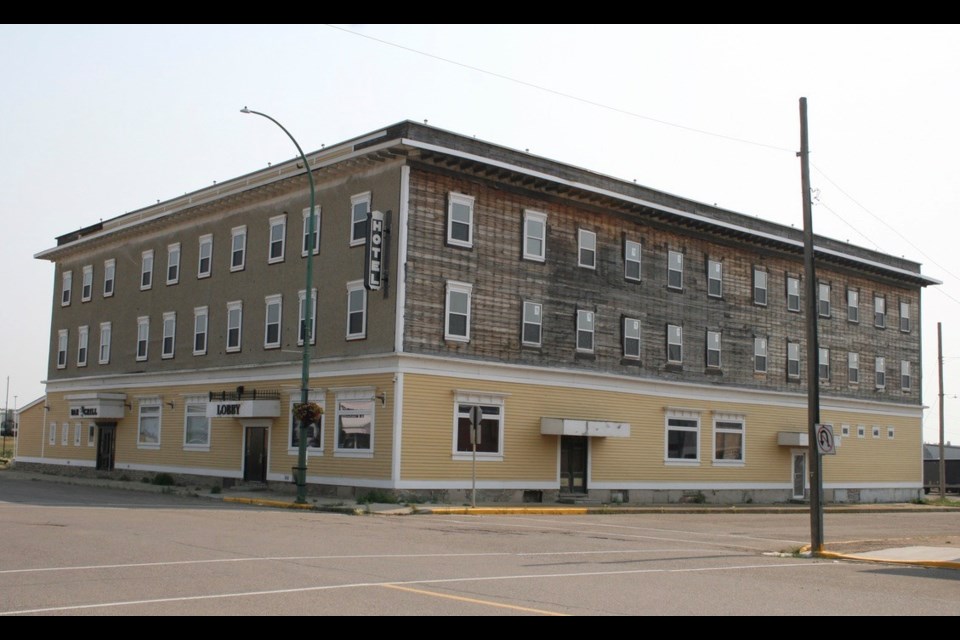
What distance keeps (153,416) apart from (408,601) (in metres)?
35.6

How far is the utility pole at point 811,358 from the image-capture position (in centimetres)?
1936

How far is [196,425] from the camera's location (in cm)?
4094

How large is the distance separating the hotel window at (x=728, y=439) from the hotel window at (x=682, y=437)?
1.23 metres

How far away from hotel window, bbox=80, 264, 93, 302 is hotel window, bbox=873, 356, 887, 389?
38738 mm

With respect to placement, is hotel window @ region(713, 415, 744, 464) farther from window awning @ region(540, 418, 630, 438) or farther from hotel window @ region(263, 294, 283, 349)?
hotel window @ region(263, 294, 283, 349)

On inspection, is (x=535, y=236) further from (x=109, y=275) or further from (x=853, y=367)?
(x=109, y=275)

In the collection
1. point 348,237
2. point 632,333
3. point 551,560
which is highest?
point 348,237

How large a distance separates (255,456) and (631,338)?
1468 cm

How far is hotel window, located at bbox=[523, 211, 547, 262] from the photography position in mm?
35750

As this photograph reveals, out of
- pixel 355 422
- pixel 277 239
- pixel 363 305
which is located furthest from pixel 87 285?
pixel 355 422

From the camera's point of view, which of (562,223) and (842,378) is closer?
(562,223)
